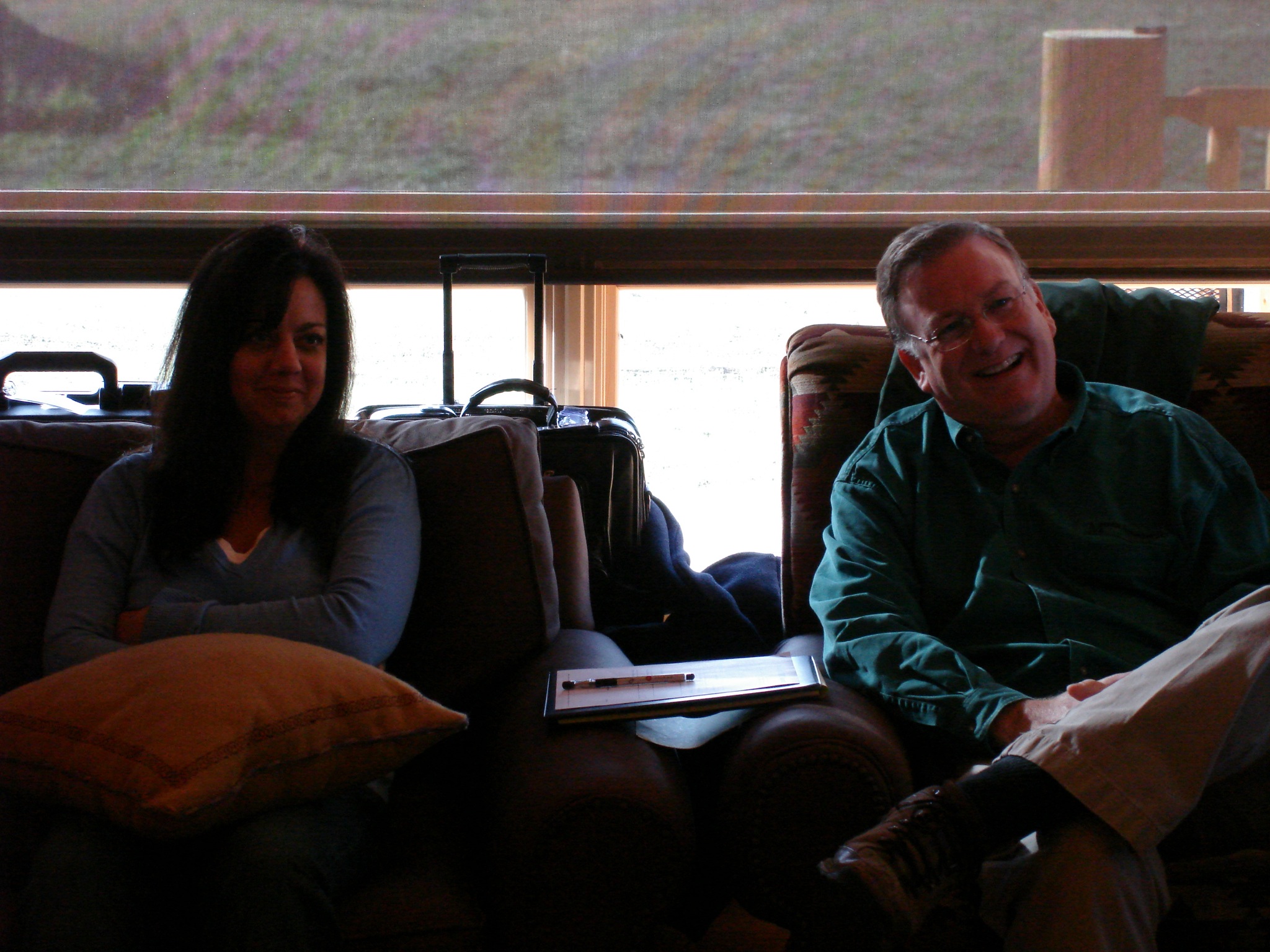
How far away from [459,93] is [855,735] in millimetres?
1770

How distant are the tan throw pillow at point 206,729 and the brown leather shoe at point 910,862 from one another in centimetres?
43

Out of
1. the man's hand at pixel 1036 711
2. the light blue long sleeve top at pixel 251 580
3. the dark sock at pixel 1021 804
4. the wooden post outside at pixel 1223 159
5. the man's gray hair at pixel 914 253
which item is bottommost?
the dark sock at pixel 1021 804

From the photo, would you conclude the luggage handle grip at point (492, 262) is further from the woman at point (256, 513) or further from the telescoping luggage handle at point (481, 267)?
the woman at point (256, 513)

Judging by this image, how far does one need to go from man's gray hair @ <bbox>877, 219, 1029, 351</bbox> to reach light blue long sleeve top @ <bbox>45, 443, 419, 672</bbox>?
2.49 feet

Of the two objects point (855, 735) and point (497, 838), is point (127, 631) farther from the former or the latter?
point (855, 735)

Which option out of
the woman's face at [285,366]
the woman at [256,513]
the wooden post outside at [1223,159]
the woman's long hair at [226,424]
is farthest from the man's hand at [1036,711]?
the wooden post outside at [1223,159]

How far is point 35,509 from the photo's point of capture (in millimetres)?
1323

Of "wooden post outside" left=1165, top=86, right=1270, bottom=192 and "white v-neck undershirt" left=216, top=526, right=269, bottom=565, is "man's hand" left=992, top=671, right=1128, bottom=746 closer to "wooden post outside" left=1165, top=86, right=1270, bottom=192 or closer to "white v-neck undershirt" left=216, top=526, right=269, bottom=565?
"white v-neck undershirt" left=216, top=526, right=269, bottom=565

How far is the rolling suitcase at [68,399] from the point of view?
1694 mm

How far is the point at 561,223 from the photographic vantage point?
2137 mm

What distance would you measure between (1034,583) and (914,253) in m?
0.50

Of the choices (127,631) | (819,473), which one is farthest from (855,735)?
(127,631)

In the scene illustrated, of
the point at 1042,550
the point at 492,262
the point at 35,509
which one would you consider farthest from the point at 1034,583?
the point at 35,509

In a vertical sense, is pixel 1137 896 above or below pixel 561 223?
below
